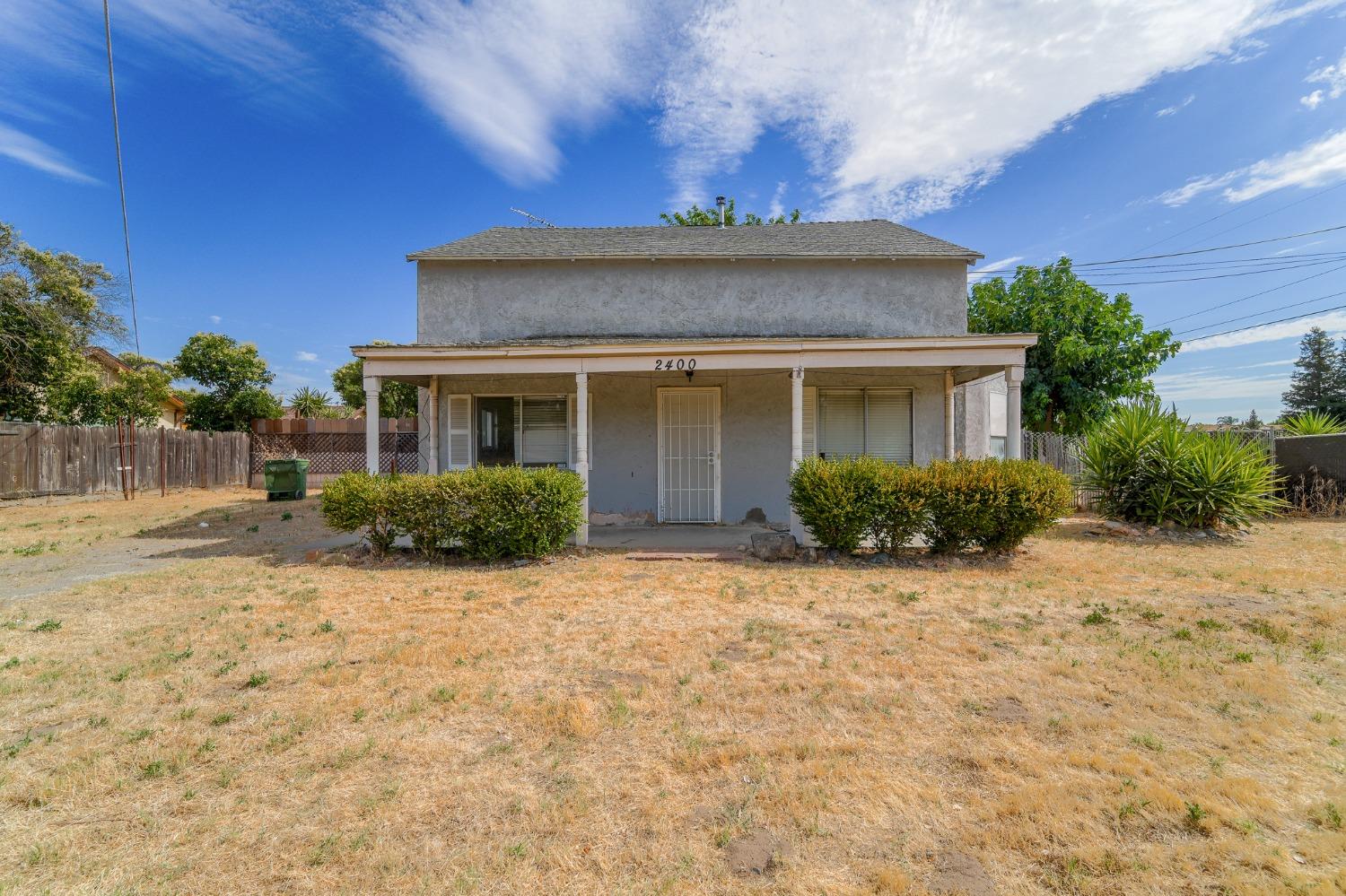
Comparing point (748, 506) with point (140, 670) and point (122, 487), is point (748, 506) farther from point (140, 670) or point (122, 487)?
point (122, 487)

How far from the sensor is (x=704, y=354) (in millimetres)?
9133

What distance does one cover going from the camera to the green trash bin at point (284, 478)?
16.2 metres

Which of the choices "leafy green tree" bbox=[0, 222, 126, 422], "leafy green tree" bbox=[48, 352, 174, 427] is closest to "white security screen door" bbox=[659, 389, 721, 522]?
"leafy green tree" bbox=[48, 352, 174, 427]

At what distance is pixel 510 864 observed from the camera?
2.35 metres

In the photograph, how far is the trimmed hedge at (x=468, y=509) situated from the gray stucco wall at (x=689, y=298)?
13.6 ft

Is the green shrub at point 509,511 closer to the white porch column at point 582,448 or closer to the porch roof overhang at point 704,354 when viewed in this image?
the white porch column at point 582,448

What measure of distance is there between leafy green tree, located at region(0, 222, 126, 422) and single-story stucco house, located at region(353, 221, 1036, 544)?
16.2m

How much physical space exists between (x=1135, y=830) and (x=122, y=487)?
22.8 meters

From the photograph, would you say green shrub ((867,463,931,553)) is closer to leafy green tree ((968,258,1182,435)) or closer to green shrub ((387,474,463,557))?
green shrub ((387,474,463,557))

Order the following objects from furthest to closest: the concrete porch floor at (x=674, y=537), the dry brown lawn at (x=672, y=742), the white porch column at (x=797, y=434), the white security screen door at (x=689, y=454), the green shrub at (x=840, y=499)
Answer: the white security screen door at (x=689, y=454), the concrete porch floor at (x=674, y=537), the white porch column at (x=797, y=434), the green shrub at (x=840, y=499), the dry brown lawn at (x=672, y=742)

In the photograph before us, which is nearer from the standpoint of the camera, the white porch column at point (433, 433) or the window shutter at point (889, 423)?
the white porch column at point (433, 433)

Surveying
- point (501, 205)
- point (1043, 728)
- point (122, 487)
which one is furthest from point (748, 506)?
point (122, 487)

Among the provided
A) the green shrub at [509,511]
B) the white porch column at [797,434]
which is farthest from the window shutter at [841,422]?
the green shrub at [509,511]

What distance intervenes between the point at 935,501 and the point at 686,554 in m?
3.47
